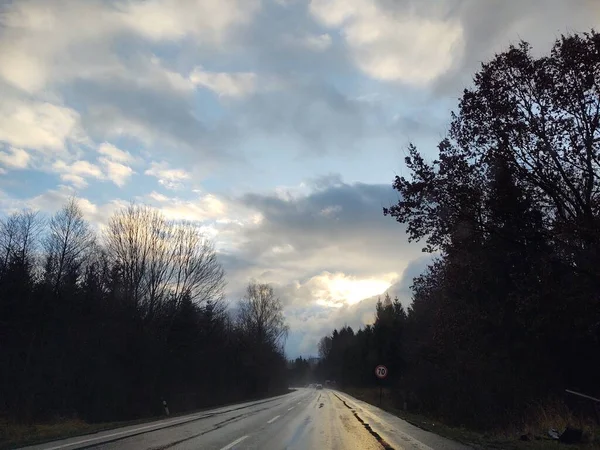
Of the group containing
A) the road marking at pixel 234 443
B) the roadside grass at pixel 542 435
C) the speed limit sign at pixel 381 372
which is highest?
the speed limit sign at pixel 381 372

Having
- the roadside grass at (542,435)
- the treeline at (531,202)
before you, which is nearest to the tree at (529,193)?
the treeline at (531,202)

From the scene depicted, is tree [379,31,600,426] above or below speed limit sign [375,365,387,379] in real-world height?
above

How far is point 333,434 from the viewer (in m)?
14.9

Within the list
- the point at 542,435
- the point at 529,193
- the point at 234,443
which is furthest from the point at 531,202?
the point at 234,443

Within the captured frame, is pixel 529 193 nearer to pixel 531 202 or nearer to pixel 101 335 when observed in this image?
pixel 531 202

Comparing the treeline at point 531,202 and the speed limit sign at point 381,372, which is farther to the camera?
the speed limit sign at point 381,372

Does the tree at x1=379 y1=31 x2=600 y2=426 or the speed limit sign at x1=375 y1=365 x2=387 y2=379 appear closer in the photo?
the tree at x1=379 y1=31 x2=600 y2=426

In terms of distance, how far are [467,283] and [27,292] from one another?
1119 inches

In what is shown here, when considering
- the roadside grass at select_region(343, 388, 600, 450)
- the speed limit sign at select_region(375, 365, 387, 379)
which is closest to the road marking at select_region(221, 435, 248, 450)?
the roadside grass at select_region(343, 388, 600, 450)

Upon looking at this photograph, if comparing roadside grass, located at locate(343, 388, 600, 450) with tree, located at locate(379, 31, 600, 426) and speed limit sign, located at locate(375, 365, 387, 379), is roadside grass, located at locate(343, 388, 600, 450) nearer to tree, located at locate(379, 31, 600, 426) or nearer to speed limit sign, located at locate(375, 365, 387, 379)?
tree, located at locate(379, 31, 600, 426)

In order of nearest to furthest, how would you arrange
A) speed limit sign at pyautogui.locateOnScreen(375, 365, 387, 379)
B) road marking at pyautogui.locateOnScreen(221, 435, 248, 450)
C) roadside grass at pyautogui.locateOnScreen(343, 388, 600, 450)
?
1. road marking at pyautogui.locateOnScreen(221, 435, 248, 450)
2. roadside grass at pyautogui.locateOnScreen(343, 388, 600, 450)
3. speed limit sign at pyautogui.locateOnScreen(375, 365, 387, 379)

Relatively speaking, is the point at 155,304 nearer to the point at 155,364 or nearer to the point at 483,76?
the point at 155,364

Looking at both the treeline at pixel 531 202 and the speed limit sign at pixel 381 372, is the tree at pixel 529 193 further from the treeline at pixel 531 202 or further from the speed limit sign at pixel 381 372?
the speed limit sign at pixel 381 372

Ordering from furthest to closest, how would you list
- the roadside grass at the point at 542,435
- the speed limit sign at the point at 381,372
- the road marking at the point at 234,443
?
the speed limit sign at the point at 381,372, the roadside grass at the point at 542,435, the road marking at the point at 234,443
